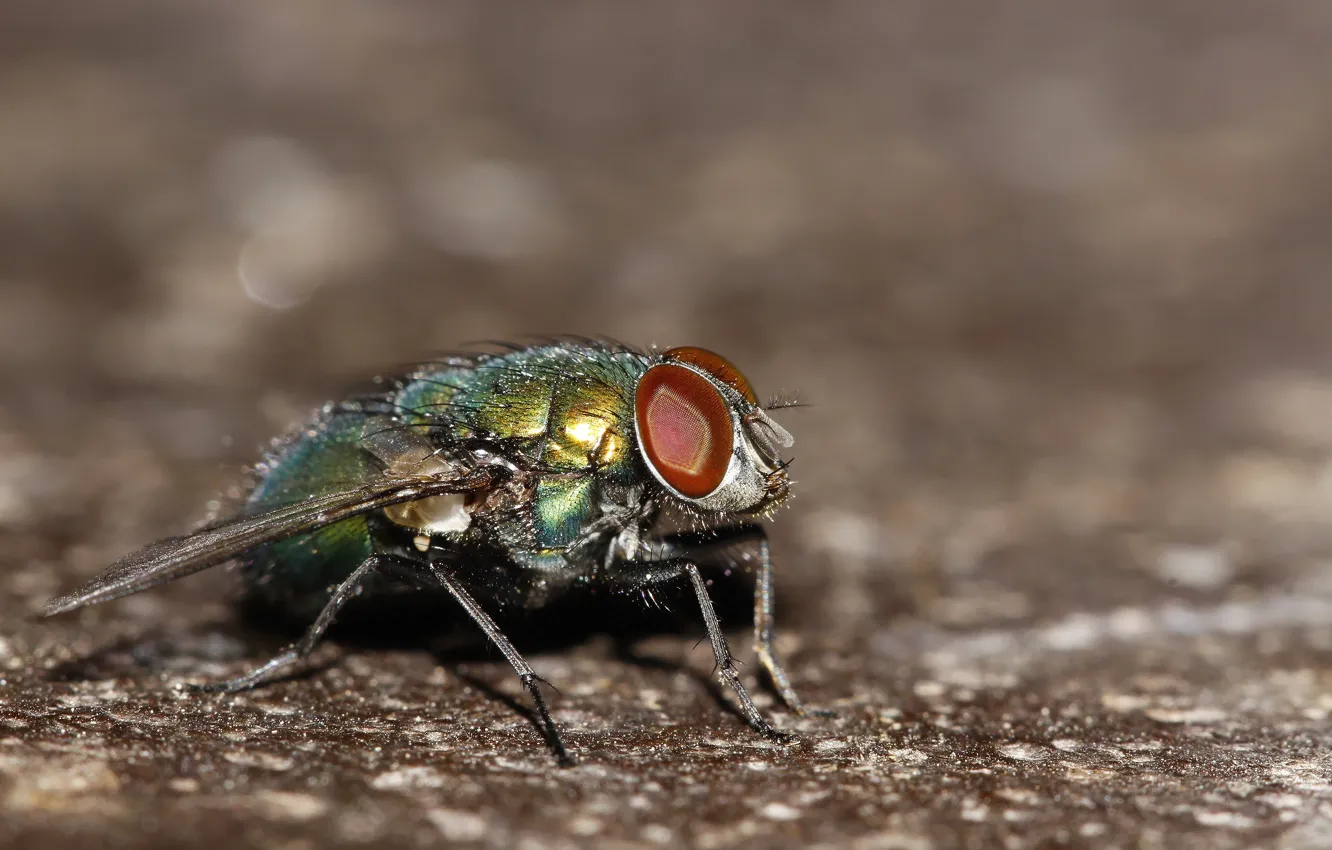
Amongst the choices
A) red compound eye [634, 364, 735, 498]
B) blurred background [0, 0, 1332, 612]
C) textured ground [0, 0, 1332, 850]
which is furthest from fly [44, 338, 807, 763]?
blurred background [0, 0, 1332, 612]

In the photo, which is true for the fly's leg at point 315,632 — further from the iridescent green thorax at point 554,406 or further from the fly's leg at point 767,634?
the fly's leg at point 767,634

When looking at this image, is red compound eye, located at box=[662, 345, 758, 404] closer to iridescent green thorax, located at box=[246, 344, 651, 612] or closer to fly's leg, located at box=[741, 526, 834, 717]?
iridescent green thorax, located at box=[246, 344, 651, 612]

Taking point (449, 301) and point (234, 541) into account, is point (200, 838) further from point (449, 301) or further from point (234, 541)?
point (449, 301)

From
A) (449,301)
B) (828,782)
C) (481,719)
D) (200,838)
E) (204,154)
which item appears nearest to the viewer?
(200,838)

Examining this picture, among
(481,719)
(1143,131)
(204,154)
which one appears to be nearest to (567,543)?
(481,719)

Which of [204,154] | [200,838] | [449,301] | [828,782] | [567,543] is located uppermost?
[204,154]

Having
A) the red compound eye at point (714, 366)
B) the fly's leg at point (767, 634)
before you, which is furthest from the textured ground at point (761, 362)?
the red compound eye at point (714, 366)

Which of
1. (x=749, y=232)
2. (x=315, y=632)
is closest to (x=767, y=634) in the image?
(x=315, y=632)
